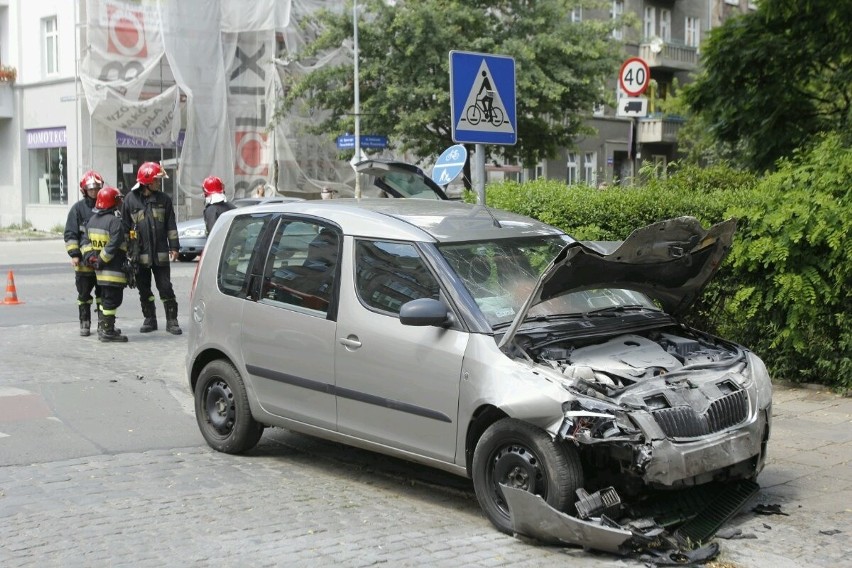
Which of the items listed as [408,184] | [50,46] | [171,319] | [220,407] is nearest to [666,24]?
[50,46]

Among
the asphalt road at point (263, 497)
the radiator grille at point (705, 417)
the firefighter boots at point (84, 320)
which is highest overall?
the radiator grille at point (705, 417)

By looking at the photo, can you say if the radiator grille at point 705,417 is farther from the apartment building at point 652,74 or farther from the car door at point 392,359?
the apartment building at point 652,74

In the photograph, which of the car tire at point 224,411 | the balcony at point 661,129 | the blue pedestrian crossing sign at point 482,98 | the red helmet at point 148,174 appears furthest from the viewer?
the balcony at point 661,129

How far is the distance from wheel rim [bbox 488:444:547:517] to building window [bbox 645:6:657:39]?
144ft

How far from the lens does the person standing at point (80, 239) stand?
12219mm

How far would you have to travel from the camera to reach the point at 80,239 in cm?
1227

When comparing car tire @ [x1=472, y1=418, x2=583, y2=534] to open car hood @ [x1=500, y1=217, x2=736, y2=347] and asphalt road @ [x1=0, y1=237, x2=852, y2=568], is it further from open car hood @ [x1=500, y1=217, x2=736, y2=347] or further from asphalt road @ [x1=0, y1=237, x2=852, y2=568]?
open car hood @ [x1=500, y1=217, x2=736, y2=347]

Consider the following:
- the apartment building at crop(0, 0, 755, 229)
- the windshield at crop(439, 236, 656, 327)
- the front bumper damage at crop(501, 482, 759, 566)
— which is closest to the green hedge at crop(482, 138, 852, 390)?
the windshield at crop(439, 236, 656, 327)

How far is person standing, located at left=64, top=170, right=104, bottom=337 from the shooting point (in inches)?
481

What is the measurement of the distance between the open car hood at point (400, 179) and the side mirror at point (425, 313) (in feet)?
20.0

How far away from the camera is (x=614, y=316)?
6141 millimetres

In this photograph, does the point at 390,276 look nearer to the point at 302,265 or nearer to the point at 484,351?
the point at 302,265

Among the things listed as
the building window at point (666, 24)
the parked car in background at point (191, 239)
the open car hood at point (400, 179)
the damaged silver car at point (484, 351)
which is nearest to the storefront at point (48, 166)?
the parked car in background at point (191, 239)

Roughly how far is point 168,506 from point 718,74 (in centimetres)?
1167
